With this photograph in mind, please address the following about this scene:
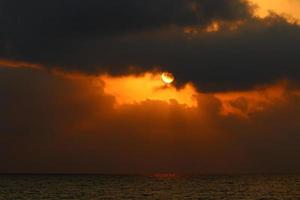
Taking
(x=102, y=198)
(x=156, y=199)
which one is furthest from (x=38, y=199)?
(x=156, y=199)

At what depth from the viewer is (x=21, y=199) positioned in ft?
338

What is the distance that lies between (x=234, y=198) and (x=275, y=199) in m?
8.27

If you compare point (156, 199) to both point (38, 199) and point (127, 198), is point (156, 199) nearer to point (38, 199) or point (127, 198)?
point (127, 198)

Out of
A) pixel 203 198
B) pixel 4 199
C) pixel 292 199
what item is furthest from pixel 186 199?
pixel 4 199

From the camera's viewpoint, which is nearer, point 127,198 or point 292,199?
point 292,199

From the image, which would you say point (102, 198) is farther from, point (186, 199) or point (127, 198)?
point (186, 199)

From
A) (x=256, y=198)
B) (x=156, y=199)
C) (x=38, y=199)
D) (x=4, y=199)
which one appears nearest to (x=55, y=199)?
(x=38, y=199)

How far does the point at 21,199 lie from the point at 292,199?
5398 cm

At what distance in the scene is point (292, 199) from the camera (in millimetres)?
100000

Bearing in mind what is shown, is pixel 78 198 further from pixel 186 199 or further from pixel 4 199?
pixel 186 199

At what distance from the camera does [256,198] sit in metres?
103

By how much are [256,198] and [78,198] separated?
1429 inches

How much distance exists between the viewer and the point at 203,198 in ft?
343

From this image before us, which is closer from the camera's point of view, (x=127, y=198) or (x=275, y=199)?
(x=275, y=199)
